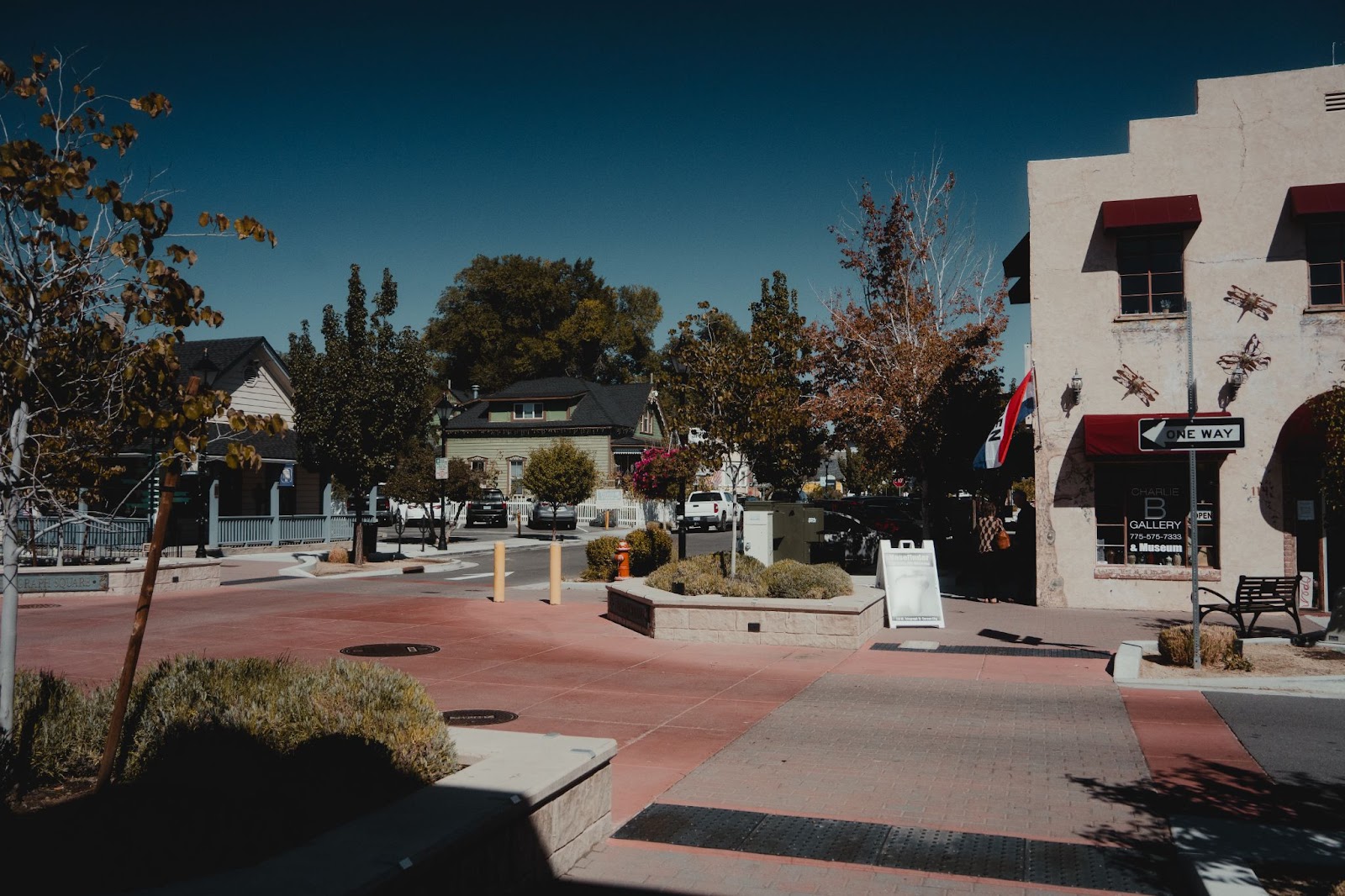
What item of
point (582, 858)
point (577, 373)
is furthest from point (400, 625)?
point (577, 373)

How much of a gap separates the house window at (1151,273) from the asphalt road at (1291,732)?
30.9 feet

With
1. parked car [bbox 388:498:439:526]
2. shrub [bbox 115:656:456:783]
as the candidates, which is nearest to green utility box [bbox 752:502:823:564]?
shrub [bbox 115:656:456:783]

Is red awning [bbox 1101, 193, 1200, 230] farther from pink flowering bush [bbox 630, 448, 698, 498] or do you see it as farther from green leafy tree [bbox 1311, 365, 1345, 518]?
pink flowering bush [bbox 630, 448, 698, 498]

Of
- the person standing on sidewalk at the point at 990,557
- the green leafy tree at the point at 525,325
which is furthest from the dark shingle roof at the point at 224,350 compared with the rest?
the green leafy tree at the point at 525,325

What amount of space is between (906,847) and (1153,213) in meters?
15.0

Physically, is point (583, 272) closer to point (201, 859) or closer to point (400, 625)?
point (400, 625)

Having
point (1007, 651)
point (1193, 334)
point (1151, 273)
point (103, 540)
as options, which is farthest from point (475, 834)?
point (103, 540)

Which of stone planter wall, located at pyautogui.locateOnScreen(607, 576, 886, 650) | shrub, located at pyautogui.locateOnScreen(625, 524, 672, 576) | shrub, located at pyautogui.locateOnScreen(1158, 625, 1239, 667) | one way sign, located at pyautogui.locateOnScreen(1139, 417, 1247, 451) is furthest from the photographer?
shrub, located at pyautogui.locateOnScreen(625, 524, 672, 576)

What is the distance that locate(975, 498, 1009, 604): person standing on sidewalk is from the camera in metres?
19.8

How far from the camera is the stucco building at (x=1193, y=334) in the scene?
1730 cm

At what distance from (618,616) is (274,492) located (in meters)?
20.3

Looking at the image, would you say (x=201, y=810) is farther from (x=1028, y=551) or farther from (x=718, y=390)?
(x=1028, y=551)

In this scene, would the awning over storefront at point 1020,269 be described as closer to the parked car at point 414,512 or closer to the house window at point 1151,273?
the house window at point 1151,273

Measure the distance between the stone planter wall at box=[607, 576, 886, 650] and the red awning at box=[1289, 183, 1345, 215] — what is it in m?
9.93
